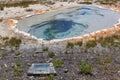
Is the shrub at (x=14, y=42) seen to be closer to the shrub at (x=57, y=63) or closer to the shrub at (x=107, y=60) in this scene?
the shrub at (x=57, y=63)

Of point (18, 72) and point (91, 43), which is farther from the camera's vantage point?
point (91, 43)

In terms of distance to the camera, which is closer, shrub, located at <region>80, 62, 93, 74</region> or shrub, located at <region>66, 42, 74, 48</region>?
shrub, located at <region>80, 62, 93, 74</region>

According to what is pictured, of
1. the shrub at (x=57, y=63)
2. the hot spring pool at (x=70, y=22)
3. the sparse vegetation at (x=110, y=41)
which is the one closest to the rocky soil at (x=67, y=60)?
the shrub at (x=57, y=63)

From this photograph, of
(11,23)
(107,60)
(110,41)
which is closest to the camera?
(107,60)

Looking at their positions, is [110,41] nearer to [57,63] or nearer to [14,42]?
[57,63]

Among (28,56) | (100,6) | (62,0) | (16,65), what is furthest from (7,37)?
(62,0)

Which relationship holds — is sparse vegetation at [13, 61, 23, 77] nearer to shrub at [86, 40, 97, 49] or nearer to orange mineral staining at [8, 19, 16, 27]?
shrub at [86, 40, 97, 49]

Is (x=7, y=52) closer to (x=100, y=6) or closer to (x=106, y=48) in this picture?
(x=106, y=48)

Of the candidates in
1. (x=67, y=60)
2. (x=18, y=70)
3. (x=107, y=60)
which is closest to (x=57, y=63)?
(x=67, y=60)

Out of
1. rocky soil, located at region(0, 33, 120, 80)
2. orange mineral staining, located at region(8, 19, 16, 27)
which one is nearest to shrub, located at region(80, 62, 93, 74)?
rocky soil, located at region(0, 33, 120, 80)
